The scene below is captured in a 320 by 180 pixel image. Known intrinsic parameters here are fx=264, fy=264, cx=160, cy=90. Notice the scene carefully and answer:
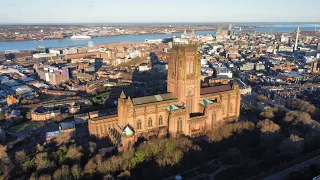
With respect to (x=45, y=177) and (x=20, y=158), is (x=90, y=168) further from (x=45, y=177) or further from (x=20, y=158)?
(x=20, y=158)

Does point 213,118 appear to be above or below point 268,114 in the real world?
above

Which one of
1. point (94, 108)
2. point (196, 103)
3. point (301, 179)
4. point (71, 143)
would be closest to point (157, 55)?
point (94, 108)

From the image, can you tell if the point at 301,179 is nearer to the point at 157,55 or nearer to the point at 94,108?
the point at 94,108

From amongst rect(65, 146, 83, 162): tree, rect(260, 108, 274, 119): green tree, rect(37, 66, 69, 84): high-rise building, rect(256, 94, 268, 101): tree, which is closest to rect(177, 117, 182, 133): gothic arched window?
rect(65, 146, 83, 162): tree

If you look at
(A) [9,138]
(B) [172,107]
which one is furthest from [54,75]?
(B) [172,107]

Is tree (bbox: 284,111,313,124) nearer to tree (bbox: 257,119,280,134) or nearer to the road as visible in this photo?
tree (bbox: 257,119,280,134)

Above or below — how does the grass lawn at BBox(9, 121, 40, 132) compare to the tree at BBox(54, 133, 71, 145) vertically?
below

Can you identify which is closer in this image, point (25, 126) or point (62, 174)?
point (62, 174)

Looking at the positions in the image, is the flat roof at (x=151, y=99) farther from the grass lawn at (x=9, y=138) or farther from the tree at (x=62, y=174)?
the grass lawn at (x=9, y=138)
